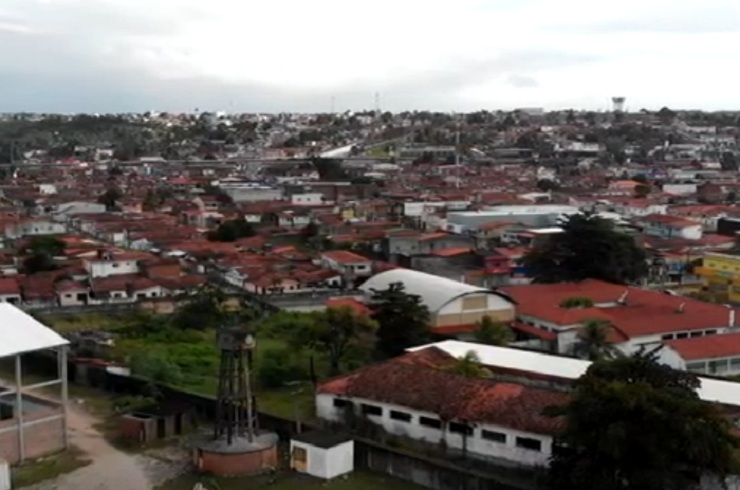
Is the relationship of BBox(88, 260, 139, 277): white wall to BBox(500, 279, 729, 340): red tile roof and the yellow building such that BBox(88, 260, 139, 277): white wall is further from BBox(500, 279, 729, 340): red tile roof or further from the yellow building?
the yellow building

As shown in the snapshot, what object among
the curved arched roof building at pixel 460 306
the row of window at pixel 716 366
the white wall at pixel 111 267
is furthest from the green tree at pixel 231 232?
the row of window at pixel 716 366

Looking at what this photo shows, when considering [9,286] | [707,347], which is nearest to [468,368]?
[707,347]

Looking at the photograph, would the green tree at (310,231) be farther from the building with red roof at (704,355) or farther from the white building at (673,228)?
the building with red roof at (704,355)

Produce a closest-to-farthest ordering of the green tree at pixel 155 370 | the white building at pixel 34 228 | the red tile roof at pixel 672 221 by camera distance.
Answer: the green tree at pixel 155 370 → the red tile roof at pixel 672 221 → the white building at pixel 34 228

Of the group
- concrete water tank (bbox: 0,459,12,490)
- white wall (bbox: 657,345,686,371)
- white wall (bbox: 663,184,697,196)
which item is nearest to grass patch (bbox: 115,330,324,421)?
concrete water tank (bbox: 0,459,12,490)

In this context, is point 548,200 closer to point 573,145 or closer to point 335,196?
point 335,196

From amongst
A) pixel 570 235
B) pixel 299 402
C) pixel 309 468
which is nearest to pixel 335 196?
pixel 570 235
